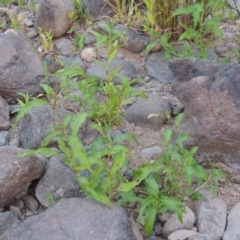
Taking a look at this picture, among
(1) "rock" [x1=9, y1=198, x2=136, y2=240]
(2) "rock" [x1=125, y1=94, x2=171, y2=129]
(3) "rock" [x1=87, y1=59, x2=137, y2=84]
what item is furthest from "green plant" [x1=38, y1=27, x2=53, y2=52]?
(1) "rock" [x1=9, y1=198, x2=136, y2=240]

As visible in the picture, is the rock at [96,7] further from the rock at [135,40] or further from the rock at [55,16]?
the rock at [135,40]

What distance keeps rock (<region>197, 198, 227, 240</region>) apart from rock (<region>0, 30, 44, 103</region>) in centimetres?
133

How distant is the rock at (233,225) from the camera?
241cm

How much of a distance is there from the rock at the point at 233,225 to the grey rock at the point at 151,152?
523 millimetres

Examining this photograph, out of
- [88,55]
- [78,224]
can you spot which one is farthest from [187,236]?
[88,55]

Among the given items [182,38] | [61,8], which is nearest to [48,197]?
[182,38]

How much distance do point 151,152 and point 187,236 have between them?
65 cm

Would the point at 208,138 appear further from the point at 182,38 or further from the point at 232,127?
the point at 182,38

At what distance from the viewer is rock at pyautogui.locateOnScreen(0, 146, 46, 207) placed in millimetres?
2510

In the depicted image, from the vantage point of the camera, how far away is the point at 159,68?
3.54 m

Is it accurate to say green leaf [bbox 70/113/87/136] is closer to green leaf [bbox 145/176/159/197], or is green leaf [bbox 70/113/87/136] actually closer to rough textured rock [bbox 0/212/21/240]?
green leaf [bbox 145/176/159/197]

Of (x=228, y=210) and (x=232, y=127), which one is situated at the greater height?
(x=232, y=127)

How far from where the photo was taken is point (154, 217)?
2352mm

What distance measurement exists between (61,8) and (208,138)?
1701mm
